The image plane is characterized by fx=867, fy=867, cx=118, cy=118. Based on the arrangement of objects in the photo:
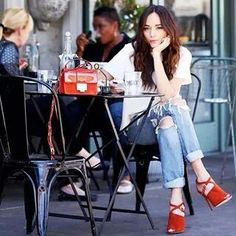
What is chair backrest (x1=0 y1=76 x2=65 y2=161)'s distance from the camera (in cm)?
489

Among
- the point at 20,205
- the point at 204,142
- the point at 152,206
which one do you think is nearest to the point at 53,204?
the point at 20,205

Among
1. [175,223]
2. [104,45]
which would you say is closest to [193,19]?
[104,45]

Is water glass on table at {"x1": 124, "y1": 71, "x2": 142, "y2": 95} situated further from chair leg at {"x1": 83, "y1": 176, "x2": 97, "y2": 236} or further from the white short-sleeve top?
chair leg at {"x1": 83, "y1": 176, "x2": 97, "y2": 236}

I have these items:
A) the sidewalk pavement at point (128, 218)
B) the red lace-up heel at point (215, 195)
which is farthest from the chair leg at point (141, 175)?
the red lace-up heel at point (215, 195)

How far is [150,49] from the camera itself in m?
5.68

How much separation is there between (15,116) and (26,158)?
0.81ft

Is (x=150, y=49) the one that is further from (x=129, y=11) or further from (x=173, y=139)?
(x=129, y=11)

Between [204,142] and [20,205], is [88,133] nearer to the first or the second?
[20,205]

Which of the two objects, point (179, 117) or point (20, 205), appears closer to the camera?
point (179, 117)

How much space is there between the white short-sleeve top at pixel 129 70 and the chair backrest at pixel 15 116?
0.80 meters

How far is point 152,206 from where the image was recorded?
6.26 meters

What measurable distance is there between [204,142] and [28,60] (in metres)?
2.55

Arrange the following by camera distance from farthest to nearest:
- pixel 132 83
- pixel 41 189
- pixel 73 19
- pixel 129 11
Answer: pixel 129 11 < pixel 73 19 < pixel 132 83 < pixel 41 189

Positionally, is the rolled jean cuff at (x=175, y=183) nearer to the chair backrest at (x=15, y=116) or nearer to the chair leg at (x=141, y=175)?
the chair leg at (x=141, y=175)
